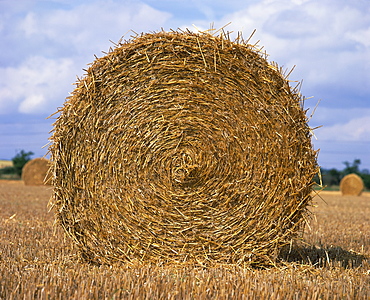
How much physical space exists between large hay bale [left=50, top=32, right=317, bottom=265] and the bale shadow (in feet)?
1.99

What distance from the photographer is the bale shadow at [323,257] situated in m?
5.16

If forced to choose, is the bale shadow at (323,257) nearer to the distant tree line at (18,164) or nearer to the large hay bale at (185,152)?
the large hay bale at (185,152)

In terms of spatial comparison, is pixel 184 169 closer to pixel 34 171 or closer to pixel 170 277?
pixel 170 277

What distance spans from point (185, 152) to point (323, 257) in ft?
7.09

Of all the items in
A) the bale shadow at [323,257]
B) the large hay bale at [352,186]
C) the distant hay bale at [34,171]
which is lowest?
the bale shadow at [323,257]

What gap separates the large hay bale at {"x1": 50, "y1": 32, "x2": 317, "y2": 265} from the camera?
15.3 ft

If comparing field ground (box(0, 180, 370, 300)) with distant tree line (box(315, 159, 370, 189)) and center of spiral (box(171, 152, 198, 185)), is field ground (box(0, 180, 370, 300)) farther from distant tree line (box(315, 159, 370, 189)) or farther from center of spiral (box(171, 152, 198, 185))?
distant tree line (box(315, 159, 370, 189))

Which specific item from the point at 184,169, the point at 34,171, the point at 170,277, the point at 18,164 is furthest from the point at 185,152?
the point at 18,164

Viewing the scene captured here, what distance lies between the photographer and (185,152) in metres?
4.73

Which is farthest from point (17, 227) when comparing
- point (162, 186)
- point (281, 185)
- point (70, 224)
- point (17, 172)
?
point (17, 172)

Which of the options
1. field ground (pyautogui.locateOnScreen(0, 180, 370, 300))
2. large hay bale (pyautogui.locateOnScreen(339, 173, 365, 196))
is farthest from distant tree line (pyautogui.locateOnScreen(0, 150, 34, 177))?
→ field ground (pyautogui.locateOnScreen(0, 180, 370, 300))

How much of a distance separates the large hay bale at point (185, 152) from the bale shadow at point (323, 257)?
61 centimetres

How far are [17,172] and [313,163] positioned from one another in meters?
32.2

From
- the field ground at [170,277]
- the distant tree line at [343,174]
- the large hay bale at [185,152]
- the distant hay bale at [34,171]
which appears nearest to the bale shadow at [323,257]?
the field ground at [170,277]
